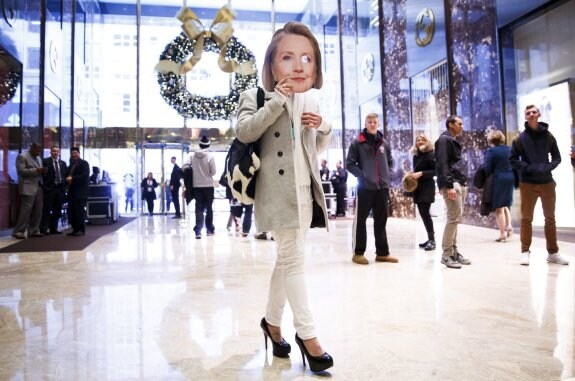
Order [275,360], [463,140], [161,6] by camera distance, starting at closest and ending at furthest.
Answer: [275,360], [463,140], [161,6]

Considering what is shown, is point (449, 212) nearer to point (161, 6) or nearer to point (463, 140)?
point (463, 140)

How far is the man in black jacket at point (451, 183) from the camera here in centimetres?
377

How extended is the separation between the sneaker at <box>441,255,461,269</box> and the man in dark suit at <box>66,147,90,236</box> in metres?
5.84

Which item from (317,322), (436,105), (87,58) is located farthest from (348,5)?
(317,322)

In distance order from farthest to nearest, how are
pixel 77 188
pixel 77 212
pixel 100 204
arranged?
pixel 100 204, pixel 77 212, pixel 77 188

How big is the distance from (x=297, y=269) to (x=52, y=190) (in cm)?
704

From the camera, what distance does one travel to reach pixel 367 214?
4.19m

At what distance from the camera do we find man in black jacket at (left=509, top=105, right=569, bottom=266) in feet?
12.2

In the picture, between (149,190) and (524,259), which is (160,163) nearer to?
(149,190)

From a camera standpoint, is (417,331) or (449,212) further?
(449,212)

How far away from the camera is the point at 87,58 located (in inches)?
534

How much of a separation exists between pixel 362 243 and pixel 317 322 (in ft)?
6.57

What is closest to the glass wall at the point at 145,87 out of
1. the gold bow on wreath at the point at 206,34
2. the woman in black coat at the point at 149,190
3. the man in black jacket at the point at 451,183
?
the woman in black coat at the point at 149,190

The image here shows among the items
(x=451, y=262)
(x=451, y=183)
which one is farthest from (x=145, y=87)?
(x=451, y=262)
